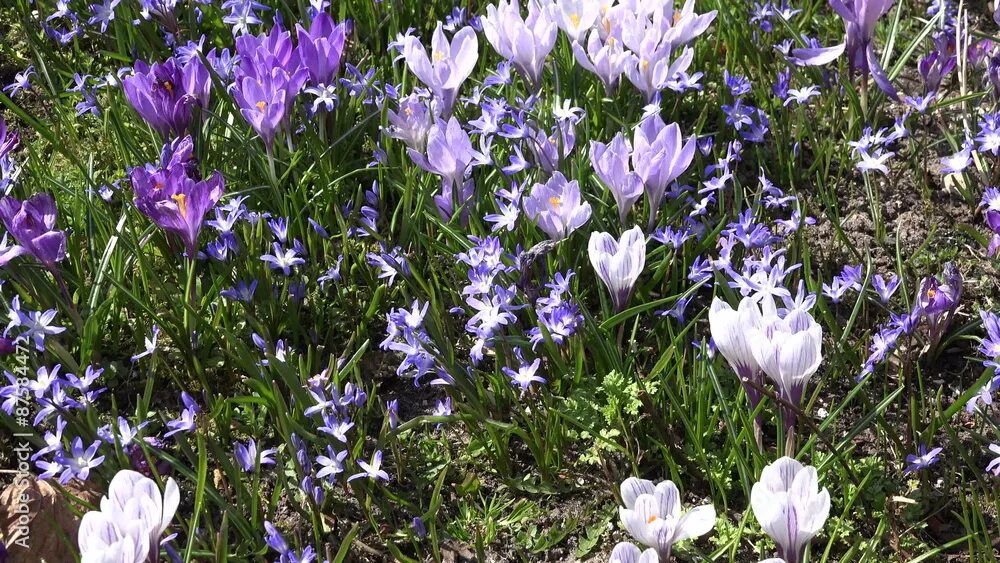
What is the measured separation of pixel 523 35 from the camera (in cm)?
264

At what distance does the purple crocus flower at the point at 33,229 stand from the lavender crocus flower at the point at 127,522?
77 centimetres

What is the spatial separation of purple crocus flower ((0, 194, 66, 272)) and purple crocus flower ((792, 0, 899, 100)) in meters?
2.07

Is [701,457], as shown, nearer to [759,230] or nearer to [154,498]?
[759,230]

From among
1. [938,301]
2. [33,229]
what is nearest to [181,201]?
[33,229]

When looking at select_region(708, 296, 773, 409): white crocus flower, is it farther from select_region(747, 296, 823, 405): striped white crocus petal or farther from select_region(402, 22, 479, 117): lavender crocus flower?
select_region(402, 22, 479, 117): lavender crocus flower

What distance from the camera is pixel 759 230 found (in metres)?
2.42

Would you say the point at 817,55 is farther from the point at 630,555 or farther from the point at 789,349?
the point at 630,555

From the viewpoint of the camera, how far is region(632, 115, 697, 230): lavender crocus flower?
2.34m

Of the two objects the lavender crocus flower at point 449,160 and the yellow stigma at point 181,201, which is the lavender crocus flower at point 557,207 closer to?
the lavender crocus flower at point 449,160

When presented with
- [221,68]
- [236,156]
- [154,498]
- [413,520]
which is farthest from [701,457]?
[221,68]

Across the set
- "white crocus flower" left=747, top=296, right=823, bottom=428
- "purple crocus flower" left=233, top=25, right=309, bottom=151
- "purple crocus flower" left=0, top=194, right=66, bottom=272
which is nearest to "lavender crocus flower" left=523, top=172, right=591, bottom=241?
"white crocus flower" left=747, top=296, right=823, bottom=428

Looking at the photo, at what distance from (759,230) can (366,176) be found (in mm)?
1117

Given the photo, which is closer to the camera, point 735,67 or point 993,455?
point 993,455

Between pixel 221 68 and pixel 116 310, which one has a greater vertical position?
pixel 221 68
